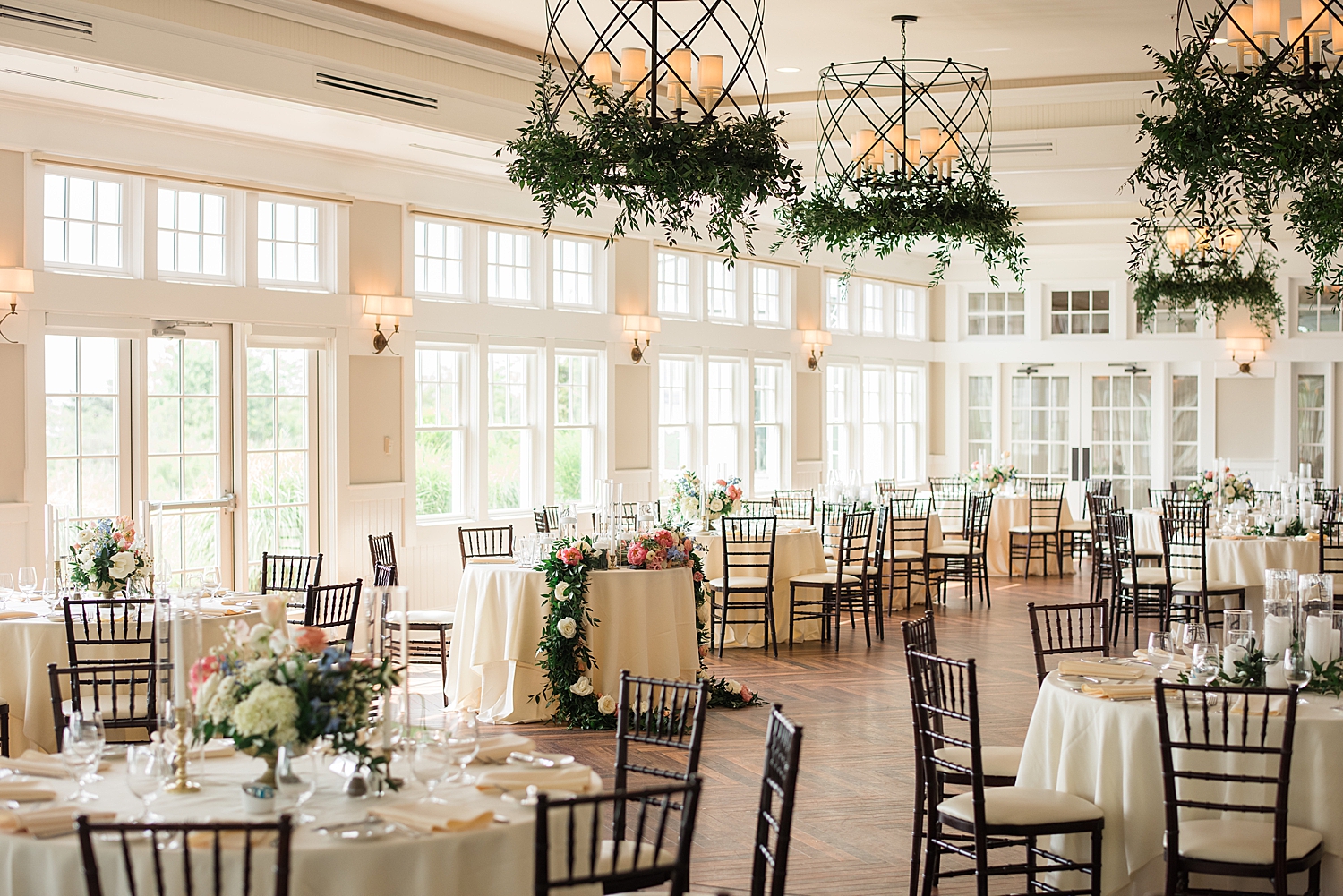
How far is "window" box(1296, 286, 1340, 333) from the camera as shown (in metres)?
15.6

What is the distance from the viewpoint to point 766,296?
14367 millimetres

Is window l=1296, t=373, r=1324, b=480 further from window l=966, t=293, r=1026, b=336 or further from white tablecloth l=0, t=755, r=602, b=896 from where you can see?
white tablecloth l=0, t=755, r=602, b=896

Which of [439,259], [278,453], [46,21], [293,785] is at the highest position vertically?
[46,21]

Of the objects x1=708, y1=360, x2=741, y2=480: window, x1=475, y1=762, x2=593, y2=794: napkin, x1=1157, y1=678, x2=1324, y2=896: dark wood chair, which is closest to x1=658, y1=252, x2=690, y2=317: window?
x1=708, y1=360, x2=741, y2=480: window

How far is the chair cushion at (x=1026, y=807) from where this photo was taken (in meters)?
4.08

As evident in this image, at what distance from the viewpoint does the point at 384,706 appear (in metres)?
3.23

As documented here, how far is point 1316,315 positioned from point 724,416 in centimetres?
763

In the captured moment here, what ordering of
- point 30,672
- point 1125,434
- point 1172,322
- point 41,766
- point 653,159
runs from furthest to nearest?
point 1125,434, point 1172,322, point 30,672, point 653,159, point 41,766

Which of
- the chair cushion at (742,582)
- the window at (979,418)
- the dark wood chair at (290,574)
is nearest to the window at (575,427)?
the chair cushion at (742,582)

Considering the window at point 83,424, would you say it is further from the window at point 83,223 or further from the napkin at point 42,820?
the napkin at point 42,820

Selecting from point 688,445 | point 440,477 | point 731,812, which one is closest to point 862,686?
point 731,812

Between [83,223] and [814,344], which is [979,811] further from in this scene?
[814,344]

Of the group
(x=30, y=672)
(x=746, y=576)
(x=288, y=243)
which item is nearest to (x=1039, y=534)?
(x=746, y=576)

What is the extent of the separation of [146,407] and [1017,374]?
38.1ft
